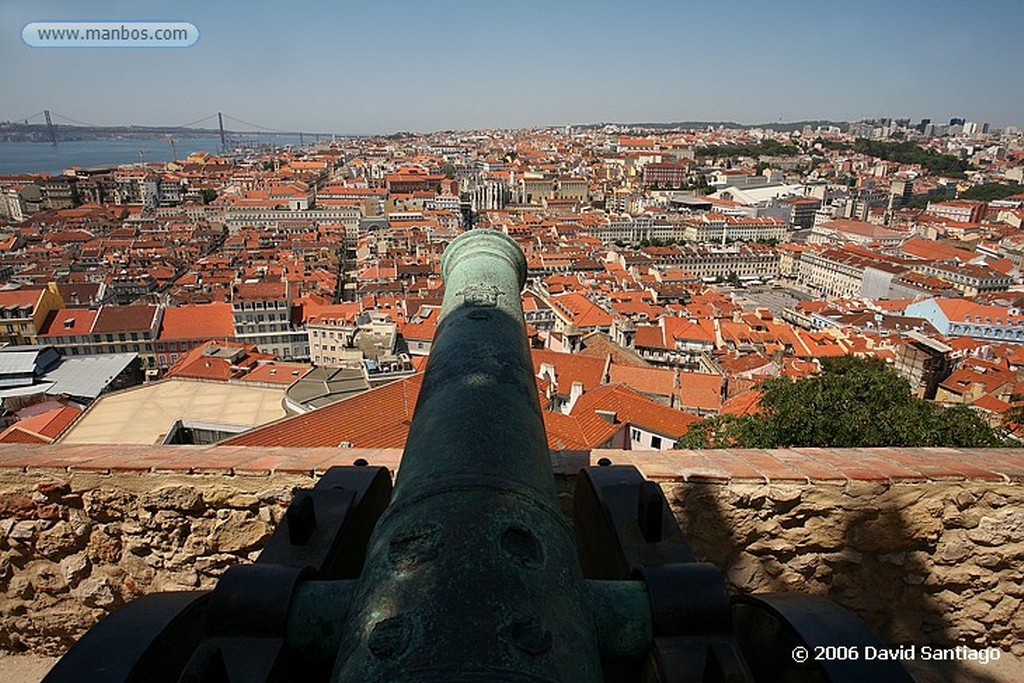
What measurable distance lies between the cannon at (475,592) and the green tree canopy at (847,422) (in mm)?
4705

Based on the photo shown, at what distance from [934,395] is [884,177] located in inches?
3582

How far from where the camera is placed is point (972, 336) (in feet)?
110

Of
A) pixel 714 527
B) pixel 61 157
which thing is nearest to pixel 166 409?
pixel 714 527

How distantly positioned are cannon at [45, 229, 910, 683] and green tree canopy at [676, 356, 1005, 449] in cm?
471

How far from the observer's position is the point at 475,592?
3.21 feet

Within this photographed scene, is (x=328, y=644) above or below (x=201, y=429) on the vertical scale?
above

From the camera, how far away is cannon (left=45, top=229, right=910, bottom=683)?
97 centimetres

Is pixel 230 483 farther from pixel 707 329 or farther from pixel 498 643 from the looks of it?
pixel 707 329

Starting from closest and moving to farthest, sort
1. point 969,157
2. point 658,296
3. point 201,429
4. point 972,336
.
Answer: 1. point 201,429
2. point 972,336
3. point 658,296
4. point 969,157

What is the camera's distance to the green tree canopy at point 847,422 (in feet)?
21.0

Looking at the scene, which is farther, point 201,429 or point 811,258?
point 811,258

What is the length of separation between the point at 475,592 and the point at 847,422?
648 cm

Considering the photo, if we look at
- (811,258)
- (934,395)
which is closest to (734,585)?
(934,395)

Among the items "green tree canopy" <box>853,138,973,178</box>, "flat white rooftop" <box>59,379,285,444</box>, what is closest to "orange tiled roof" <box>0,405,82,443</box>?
"flat white rooftop" <box>59,379,285,444</box>
